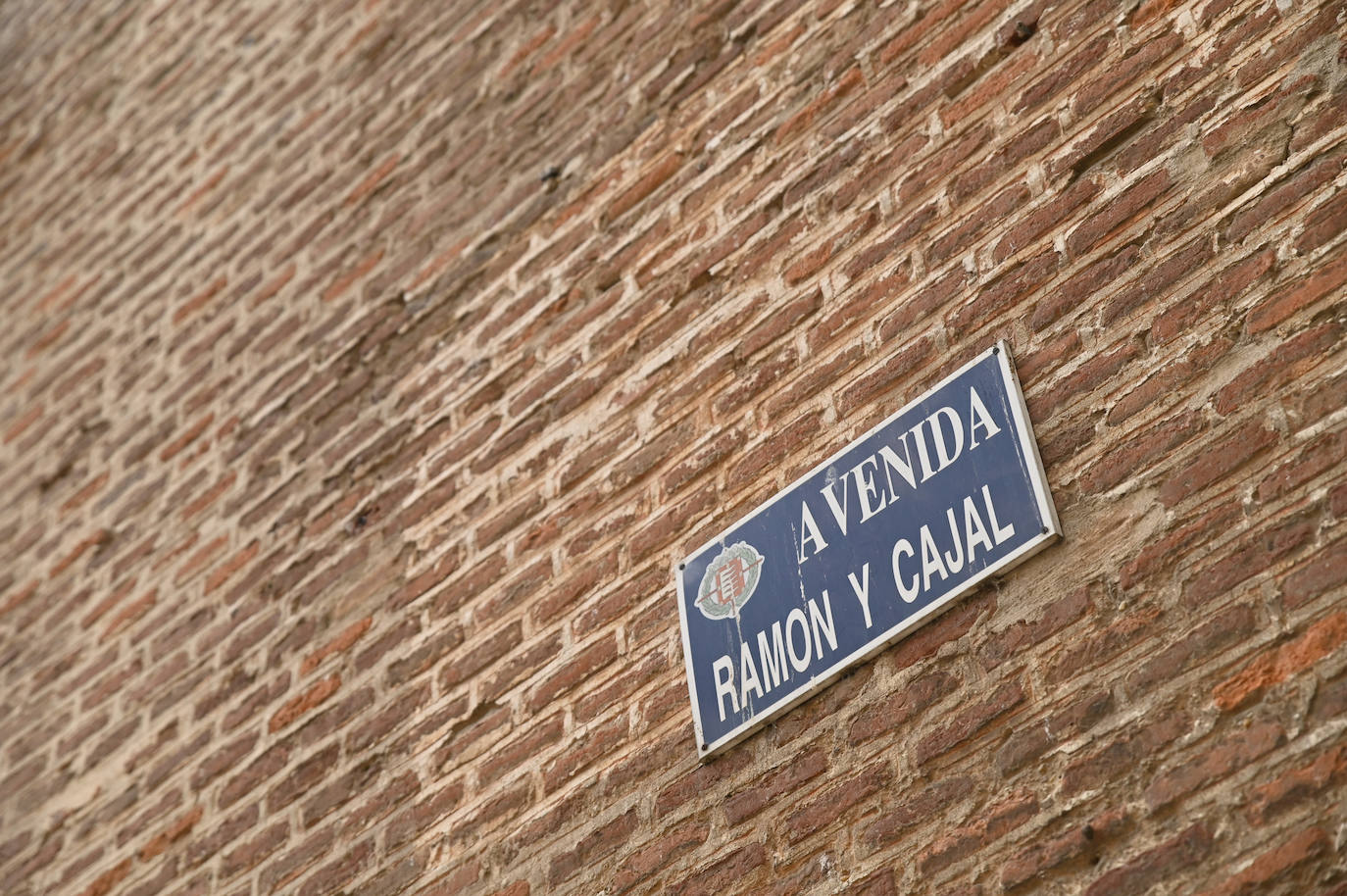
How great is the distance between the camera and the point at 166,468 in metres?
4.30

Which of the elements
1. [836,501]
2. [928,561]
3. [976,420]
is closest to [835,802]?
[928,561]

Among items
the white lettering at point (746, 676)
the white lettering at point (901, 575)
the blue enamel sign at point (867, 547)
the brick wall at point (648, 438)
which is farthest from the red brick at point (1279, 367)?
the white lettering at point (746, 676)

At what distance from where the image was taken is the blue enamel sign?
8.30ft

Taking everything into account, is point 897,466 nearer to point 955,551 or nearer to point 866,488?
point 866,488

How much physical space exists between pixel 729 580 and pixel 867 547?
292 millimetres

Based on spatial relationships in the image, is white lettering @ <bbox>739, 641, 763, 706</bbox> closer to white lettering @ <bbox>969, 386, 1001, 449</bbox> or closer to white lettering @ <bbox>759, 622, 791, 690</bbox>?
white lettering @ <bbox>759, 622, 791, 690</bbox>

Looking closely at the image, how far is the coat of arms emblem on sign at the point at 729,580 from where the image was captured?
280 centimetres

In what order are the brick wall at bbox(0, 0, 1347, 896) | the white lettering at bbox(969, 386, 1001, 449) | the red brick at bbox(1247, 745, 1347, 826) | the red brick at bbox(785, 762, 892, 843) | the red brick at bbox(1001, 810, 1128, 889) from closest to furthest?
the red brick at bbox(1247, 745, 1347, 826) < the red brick at bbox(1001, 810, 1128, 889) < the brick wall at bbox(0, 0, 1347, 896) < the red brick at bbox(785, 762, 892, 843) < the white lettering at bbox(969, 386, 1001, 449)

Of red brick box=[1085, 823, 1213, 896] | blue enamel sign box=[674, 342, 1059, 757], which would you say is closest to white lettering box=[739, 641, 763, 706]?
blue enamel sign box=[674, 342, 1059, 757]

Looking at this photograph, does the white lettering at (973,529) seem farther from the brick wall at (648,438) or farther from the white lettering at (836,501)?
the white lettering at (836,501)

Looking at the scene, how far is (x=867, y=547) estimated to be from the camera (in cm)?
265

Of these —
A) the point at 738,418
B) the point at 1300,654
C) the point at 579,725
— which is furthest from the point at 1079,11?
the point at 579,725

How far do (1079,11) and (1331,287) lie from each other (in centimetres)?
88

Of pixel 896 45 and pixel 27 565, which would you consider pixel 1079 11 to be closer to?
pixel 896 45
